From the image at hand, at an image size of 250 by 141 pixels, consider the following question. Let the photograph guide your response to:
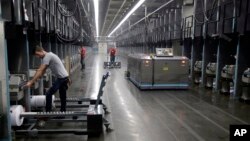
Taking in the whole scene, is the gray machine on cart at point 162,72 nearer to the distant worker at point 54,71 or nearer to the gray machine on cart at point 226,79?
the gray machine on cart at point 226,79

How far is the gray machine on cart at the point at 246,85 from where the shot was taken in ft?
24.9

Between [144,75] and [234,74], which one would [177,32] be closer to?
[144,75]

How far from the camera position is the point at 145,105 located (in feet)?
24.4

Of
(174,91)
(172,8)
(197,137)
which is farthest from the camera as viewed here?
(172,8)

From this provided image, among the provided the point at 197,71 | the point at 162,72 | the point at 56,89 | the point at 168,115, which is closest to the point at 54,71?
the point at 56,89

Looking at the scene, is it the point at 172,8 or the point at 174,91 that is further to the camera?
the point at 172,8

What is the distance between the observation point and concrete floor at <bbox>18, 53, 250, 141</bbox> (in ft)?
16.2

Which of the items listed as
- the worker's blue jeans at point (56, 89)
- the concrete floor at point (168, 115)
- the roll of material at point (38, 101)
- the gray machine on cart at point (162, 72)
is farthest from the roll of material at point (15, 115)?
the gray machine on cart at point (162, 72)

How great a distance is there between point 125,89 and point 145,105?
2.79 metres

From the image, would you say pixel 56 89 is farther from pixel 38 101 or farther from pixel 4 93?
pixel 4 93

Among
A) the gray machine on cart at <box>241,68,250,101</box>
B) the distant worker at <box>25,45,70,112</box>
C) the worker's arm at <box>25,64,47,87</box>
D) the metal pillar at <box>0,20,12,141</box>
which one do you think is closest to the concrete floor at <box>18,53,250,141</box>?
the gray machine on cart at <box>241,68,250,101</box>

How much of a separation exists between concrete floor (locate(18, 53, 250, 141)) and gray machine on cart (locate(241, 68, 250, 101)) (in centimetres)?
32

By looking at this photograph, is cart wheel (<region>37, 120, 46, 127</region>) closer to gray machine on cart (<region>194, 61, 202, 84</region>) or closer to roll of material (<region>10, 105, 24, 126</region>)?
roll of material (<region>10, 105, 24, 126</region>)

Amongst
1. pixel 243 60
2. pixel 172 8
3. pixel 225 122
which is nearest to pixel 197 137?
pixel 225 122
